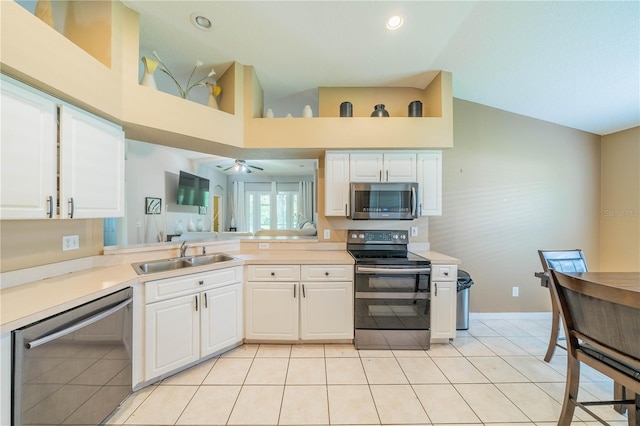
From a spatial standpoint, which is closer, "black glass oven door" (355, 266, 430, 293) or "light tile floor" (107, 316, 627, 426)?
"light tile floor" (107, 316, 627, 426)

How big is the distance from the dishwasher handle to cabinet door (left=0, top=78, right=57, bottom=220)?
669mm

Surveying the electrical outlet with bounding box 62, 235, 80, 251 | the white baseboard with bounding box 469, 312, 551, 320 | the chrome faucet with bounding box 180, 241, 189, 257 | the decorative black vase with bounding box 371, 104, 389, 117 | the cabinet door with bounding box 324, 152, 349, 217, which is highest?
the decorative black vase with bounding box 371, 104, 389, 117

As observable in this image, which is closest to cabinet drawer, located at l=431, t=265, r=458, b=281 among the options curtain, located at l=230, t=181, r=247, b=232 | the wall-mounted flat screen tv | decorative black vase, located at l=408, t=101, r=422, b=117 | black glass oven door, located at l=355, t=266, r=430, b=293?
black glass oven door, located at l=355, t=266, r=430, b=293

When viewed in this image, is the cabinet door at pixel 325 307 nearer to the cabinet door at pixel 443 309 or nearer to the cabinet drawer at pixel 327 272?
the cabinet drawer at pixel 327 272

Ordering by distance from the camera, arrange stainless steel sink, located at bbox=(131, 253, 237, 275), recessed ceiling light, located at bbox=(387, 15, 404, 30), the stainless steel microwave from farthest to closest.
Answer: the stainless steel microwave → stainless steel sink, located at bbox=(131, 253, 237, 275) → recessed ceiling light, located at bbox=(387, 15, 404, 30)

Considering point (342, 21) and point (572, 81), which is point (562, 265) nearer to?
point (572, 81)

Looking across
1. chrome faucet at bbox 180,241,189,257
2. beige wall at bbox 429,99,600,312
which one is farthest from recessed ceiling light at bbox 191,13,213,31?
beige wall at bbox 429,99,600,312

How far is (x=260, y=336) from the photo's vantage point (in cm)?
237

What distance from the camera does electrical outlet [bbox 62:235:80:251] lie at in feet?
5.94

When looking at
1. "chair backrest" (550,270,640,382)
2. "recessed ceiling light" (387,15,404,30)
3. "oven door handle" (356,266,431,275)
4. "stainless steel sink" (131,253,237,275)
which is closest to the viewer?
"chair backrest" (550,270,640,382)

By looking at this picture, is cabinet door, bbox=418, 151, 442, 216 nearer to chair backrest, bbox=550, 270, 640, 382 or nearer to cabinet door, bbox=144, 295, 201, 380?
chair backrest, bbox=550, 270, 640, 382

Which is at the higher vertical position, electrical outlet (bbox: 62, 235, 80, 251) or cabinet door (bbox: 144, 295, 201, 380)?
electrical outlet (bbox: 62, 235, 80, 251)

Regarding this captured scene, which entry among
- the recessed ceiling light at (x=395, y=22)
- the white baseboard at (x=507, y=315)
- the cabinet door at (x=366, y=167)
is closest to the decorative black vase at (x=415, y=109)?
the cabinet door at (x=366, y=167)

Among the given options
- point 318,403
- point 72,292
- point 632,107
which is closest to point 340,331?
point 318,403
